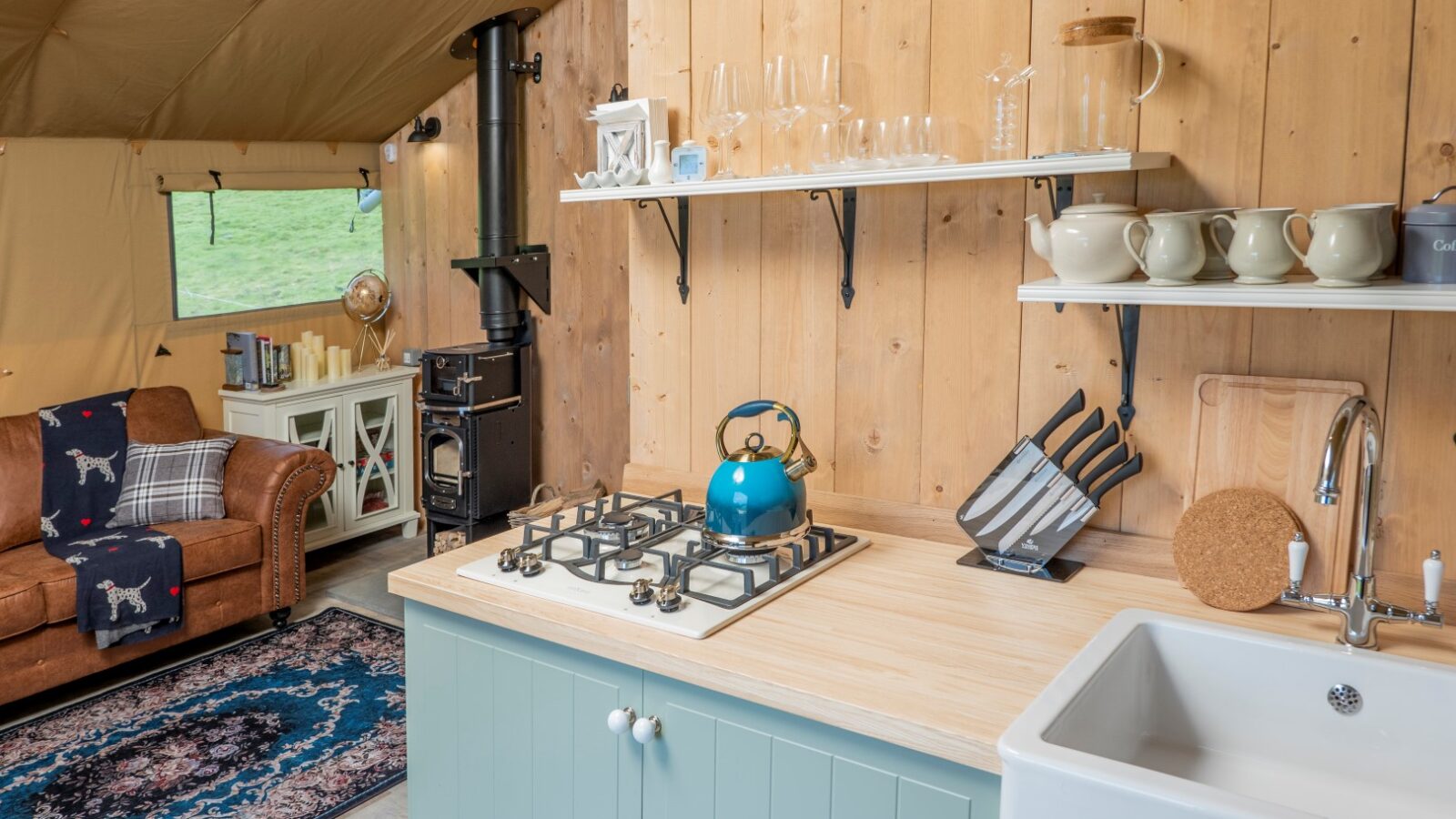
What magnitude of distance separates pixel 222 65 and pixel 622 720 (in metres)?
3.38

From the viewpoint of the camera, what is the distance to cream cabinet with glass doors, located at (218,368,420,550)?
4.66m

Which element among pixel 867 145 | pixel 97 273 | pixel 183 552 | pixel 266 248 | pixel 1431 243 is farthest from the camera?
pixel 266 248

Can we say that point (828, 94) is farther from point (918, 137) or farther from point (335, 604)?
point (335, 604)

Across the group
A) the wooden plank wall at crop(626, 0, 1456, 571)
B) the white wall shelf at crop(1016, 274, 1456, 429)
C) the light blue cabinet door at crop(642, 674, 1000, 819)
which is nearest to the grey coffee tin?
the white wall shelf at crop(1016, 274, 1456, 429)

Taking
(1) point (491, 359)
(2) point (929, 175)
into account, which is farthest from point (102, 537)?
(2) point (929, 175)

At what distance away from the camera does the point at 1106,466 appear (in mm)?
2006

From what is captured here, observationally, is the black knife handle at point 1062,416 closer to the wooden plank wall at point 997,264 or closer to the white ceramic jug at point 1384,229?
the wooden plank wall at point 997,264

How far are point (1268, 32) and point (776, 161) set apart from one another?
0.95m

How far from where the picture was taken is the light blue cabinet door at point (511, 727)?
1.86 m

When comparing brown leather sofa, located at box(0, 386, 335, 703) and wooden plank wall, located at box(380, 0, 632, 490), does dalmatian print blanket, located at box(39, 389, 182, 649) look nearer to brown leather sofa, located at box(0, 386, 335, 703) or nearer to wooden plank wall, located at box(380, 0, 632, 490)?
brown leather sofa, located at box(0, 386, 335, 703)

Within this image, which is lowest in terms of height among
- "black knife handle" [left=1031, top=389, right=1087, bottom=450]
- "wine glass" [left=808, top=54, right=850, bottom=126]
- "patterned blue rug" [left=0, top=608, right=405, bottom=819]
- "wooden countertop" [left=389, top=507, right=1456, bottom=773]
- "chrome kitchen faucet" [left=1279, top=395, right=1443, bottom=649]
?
"patterned blue rug" [left=0, top=608, right=405, bottom=819]

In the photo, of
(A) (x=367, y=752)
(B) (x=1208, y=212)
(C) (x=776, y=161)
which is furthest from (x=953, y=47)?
(A) (x=367, y=752)

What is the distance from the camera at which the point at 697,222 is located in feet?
8.23

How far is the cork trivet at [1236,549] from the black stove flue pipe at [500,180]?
10.9 feet
